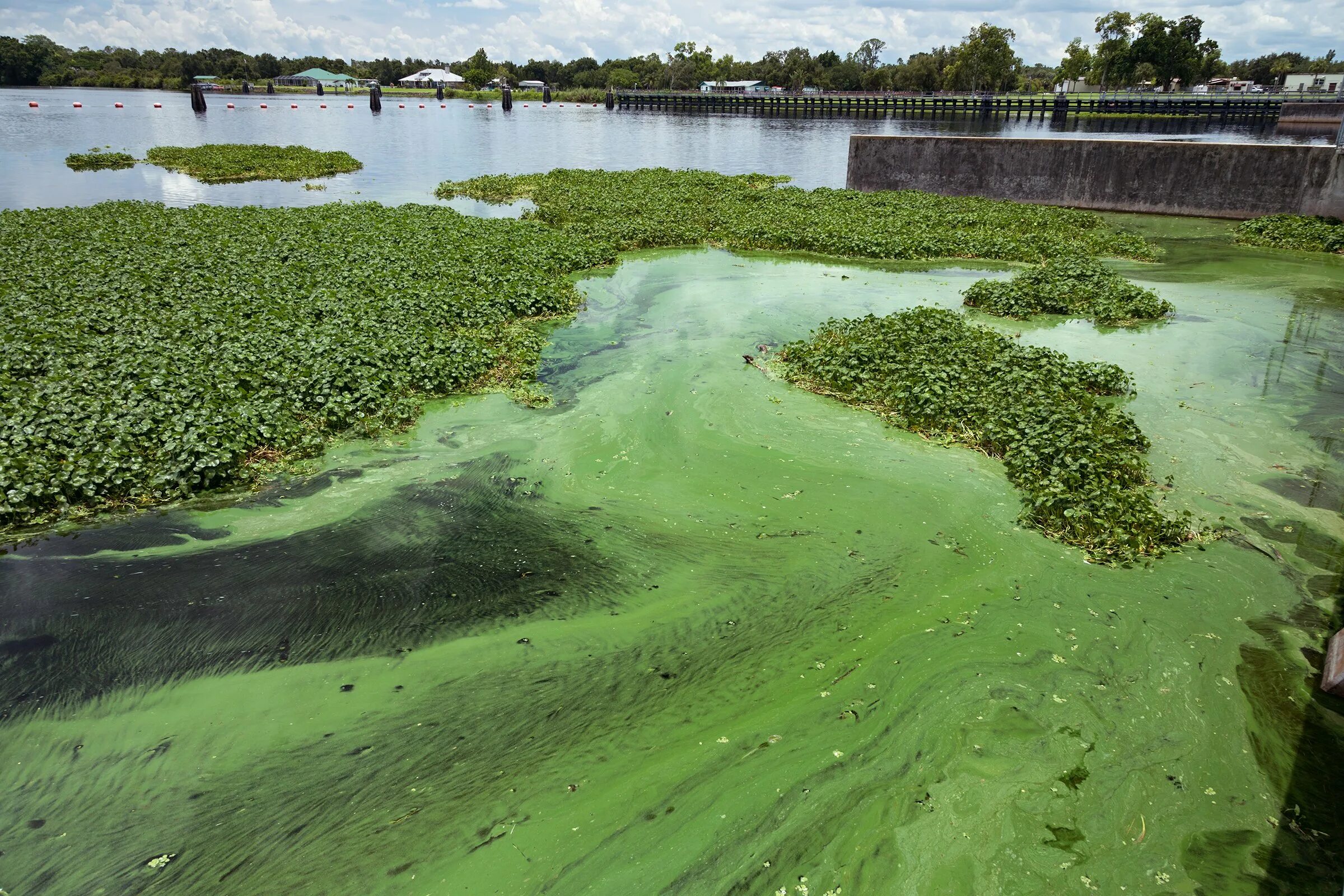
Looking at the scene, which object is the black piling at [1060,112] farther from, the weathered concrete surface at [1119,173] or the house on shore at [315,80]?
the house on shore at [315,80]

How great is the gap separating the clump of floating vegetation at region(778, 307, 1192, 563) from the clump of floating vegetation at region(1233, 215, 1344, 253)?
1063cm

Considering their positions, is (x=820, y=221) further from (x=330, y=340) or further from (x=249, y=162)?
(x=249, y=162)

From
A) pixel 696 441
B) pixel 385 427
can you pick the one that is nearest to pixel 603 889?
pixel 696 441

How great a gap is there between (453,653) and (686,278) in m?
10.3

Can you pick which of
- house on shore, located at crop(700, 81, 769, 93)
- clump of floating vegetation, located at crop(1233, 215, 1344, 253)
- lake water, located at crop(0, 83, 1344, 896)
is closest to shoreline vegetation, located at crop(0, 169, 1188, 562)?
lake water, located at crop(0, 83, 1344, 896)

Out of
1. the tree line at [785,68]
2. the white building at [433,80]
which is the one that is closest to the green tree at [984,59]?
the tree line at [785,68]

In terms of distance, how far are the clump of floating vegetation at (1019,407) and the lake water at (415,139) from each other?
49.0 feet

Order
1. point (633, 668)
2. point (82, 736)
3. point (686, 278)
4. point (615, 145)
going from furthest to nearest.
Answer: point (615, 145) → point (686, 278) → point (633, 668) → point (82, 736)

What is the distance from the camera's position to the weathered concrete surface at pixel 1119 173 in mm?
16875

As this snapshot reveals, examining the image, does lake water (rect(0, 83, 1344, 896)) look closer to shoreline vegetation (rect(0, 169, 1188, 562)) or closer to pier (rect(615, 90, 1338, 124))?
shoreline vegetation (rect(0, 169, 1188, 562))

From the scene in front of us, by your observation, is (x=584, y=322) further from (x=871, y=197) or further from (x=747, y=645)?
(x=871, y=197)

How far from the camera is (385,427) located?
7281mm

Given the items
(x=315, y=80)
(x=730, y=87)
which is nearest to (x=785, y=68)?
(x=730, y=87)

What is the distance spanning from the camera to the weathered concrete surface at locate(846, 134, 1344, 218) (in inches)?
664
